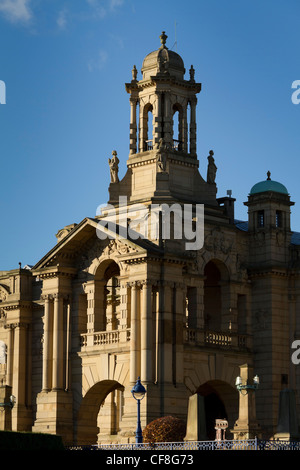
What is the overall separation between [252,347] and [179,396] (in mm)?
7018

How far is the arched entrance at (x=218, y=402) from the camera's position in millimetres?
66438

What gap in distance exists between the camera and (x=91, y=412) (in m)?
67.2

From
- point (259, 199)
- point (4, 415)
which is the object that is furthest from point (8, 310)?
point (259, 199)

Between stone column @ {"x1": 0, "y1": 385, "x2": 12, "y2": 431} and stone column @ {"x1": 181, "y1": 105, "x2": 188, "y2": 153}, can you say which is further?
stone column @ {"x1": 181, "y1": 105, "x2": 188, "y2": 153}

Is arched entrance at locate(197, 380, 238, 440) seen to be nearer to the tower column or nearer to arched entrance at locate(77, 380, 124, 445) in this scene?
arched entrance at locate(77, 380, 124, 445)

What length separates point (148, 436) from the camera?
58.0 meters

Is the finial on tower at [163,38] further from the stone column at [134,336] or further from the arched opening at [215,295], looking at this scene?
the stone column at [134,336]

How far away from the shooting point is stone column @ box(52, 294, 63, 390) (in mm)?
67125

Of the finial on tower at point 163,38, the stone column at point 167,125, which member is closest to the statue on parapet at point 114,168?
the stone column at point 167,125

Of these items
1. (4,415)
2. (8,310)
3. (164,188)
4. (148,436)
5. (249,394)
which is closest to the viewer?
(249,394)

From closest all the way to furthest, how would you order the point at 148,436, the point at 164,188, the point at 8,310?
1. the point at 148,436
2. the point at 164,188
3. the point at 8,310

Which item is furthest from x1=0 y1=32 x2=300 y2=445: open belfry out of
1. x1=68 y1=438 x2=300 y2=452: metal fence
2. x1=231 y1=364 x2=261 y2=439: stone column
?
x1=68 y1=438 x2=300 y2=452: metal fence

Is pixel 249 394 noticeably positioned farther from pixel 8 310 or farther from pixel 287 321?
pixel 8 310

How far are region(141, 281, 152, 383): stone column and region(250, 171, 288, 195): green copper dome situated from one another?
34.0 ft
